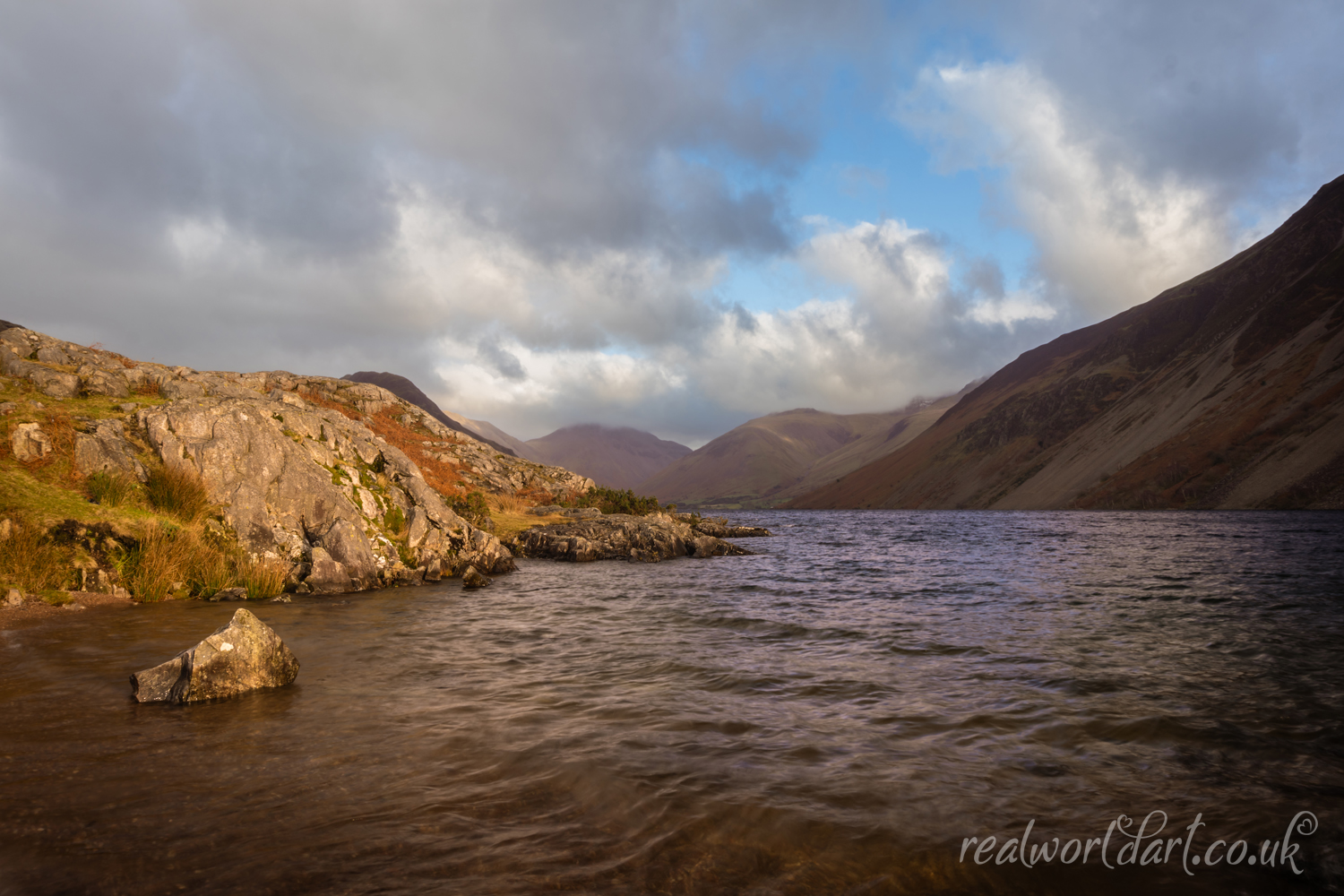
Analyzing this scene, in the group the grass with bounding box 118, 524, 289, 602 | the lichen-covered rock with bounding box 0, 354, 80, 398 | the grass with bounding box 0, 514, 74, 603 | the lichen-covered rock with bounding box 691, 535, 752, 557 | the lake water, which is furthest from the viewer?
the lichen-covered rock with bounding box 691, 535, 752, 557

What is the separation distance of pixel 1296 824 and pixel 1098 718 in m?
2.78

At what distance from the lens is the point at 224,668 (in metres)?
9.17

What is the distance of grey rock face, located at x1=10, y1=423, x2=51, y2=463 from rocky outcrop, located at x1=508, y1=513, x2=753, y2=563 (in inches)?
814

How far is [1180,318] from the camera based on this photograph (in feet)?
490

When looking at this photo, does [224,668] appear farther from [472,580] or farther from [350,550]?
[472,580]

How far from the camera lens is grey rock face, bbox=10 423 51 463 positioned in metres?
16.0

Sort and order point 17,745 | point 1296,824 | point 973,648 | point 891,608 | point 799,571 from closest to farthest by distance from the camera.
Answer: point 1296,824 < point 17,745 < point 973,648 < point 891,608 < point 799,571

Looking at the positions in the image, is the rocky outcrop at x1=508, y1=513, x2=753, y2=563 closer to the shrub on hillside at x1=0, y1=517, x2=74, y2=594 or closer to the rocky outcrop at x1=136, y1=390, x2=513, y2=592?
the rocky outcrop at x1=136, y1=390, x2=513, y2=592

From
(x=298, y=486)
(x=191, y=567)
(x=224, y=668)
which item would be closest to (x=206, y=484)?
(x=298, y=486)

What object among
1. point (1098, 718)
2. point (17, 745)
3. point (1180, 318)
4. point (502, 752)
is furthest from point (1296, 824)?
point (1180, 318)

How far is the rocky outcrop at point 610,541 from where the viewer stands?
34.8m

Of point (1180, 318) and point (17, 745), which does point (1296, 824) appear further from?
point (1180, 318)

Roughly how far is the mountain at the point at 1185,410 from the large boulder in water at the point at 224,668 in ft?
323

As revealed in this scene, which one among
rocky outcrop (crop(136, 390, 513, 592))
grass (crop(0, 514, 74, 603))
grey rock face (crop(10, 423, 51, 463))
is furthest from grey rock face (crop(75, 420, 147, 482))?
grass (crop(0, 514, 74, 603))
